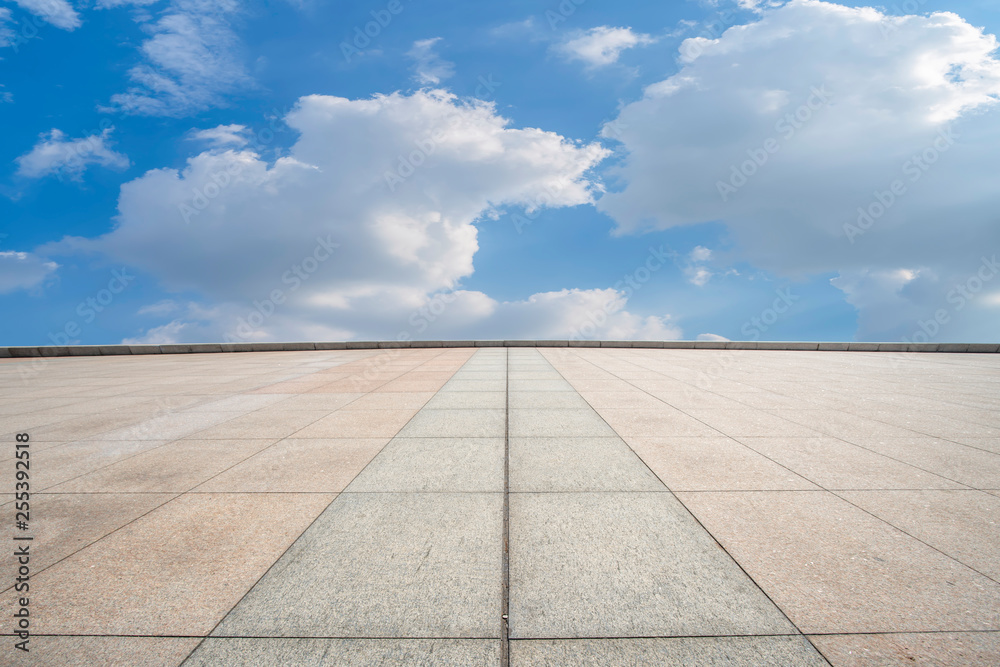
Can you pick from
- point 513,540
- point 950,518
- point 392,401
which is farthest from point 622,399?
point 513,540

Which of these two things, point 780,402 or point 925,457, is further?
point 780,402

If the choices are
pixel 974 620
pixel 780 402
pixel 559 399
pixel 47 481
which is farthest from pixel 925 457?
pixel 47 481

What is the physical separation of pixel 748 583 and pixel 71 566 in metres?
4.54

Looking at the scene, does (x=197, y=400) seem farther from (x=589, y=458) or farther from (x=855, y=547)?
(x=855, y=547)

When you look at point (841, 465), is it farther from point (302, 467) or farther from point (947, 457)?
point (302, 467)

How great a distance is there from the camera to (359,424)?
6172 mm

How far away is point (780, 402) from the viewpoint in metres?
7.68

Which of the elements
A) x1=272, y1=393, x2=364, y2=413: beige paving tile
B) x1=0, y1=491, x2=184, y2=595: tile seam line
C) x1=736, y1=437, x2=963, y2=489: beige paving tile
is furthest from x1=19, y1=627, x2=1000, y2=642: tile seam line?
x1=272, y1=393, x2=364, y2=413: beige paving tile

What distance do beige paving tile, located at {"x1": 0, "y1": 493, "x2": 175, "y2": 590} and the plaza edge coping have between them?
19.5m

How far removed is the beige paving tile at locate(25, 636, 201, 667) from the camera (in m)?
2.03

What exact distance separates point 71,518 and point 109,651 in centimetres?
216

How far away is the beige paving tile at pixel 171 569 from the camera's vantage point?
2.31 meters

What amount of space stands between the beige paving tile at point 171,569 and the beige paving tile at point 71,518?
16 centimetres

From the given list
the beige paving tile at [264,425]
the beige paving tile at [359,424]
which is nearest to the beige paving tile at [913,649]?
the beige paving tile at [359,424]
